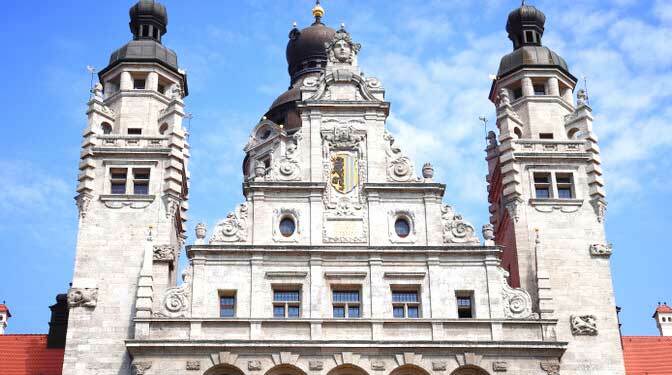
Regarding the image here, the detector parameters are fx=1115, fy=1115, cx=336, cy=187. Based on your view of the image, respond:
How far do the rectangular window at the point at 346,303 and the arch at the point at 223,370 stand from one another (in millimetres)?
3451

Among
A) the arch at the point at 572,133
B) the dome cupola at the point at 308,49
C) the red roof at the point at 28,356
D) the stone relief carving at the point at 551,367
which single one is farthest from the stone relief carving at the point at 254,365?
the dome cupola at the point at 308,49

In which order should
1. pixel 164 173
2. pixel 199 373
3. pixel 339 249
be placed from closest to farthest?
1. pixel 199 373
2. pixel 339 249
3. pixel 164 173

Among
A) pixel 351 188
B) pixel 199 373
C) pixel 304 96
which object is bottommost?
pixel 199 373

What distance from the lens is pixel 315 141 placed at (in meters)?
35.4

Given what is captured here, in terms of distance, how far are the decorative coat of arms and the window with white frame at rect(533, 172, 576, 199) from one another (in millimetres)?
6034

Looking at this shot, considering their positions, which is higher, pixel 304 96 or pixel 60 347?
pixel 304 96

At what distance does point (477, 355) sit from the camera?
31.8 m

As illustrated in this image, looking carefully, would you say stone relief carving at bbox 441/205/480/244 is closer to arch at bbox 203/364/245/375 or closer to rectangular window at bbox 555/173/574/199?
rectangular window at bbox 555/173/574/199

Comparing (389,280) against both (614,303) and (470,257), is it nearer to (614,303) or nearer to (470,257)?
(470,257)

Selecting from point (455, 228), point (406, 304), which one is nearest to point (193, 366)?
point (406, 304)

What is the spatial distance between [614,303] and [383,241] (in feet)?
24.4

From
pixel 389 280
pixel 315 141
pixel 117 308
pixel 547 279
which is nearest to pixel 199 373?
pixel 117 308

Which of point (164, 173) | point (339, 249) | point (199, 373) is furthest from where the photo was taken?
point (164, 173)

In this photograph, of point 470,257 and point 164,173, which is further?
point 164,173
